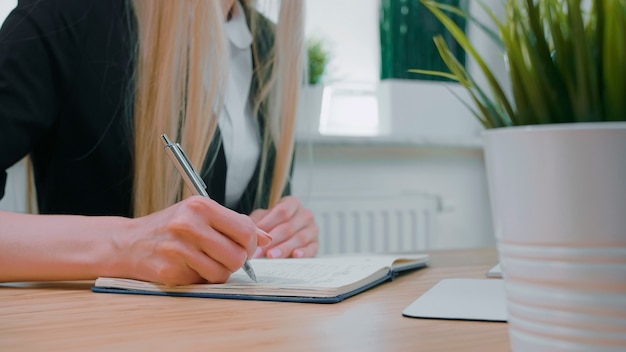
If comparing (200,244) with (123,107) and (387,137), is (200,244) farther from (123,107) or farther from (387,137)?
(387,137)

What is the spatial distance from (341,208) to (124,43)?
3.68 feet

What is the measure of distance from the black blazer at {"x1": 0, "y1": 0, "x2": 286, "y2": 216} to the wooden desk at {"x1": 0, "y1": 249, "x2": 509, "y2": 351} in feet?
1.63

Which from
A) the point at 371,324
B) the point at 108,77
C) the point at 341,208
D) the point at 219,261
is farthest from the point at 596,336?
the point at 341,208

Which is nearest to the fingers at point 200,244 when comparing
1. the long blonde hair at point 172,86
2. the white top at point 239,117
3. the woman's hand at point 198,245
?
the woman's hand at point 198,245

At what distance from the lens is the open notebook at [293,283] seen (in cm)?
69

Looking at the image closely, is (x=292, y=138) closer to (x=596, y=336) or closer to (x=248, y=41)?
(x=248, y=41)

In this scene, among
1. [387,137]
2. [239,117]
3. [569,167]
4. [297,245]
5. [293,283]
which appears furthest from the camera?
[387,137]

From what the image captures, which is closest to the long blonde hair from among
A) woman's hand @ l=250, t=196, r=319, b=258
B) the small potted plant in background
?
woman's hand @ l=250, t=196, r=319, b=258

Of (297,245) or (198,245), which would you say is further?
(297,245)

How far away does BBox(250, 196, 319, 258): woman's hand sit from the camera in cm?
111

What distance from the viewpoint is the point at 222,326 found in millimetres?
566

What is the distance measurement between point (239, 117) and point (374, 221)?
0.94 m

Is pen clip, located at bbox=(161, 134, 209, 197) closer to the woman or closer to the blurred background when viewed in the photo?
the woman

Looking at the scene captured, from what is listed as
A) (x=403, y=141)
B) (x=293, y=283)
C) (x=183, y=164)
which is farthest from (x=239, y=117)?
(x=403, y=141)
